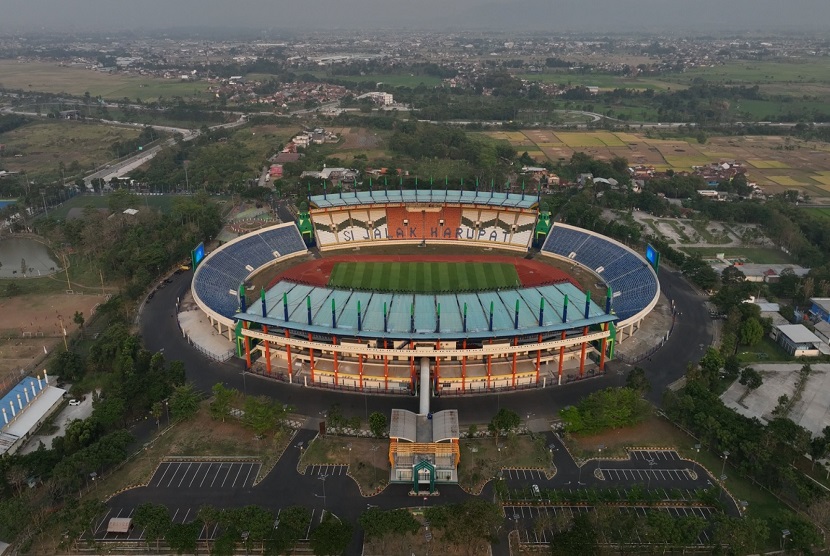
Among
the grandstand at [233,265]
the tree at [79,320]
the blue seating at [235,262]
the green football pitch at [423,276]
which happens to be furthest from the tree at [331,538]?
the tree at [79,320]

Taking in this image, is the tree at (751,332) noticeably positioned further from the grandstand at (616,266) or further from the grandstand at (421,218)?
the grandstand at (421,218)

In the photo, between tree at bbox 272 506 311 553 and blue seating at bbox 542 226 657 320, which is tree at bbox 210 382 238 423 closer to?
tree at bbox 272 506 311 553

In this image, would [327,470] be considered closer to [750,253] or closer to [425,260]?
[425,260]

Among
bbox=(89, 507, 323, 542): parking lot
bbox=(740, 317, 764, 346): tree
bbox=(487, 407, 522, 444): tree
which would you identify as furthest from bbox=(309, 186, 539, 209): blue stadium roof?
bbox=(89, 507, 323, 542): parking lot

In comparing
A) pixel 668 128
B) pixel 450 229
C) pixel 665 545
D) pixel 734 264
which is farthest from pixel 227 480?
pixel 668 128

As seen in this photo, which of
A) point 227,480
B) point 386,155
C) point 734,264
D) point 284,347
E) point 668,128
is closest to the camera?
point 227,480

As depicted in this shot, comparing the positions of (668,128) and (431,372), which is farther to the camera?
(668,128)

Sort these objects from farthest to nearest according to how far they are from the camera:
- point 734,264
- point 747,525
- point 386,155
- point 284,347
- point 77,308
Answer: point 386,155, point 734,264, point 77,308, point 284,347, point 747,525

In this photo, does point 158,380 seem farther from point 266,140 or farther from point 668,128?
point 668,128
